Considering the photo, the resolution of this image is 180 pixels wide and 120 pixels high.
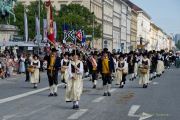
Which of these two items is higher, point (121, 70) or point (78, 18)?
point (78, 18)

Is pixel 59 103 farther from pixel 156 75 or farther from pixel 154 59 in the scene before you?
pixel 156 75

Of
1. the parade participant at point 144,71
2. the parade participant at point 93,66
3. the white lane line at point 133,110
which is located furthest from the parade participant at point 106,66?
the parade participant at point 144,71

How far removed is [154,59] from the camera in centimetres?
3947

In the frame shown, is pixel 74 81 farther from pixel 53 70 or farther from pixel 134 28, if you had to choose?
pixel 134 28

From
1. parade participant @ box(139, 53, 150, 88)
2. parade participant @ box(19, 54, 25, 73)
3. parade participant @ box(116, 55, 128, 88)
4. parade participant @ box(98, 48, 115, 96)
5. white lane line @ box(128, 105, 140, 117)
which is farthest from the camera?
parade participant @ box(19, 54, 25, 73)

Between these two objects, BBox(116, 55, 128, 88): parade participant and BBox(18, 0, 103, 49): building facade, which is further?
BBox(18, 0, 103, 49): building facade

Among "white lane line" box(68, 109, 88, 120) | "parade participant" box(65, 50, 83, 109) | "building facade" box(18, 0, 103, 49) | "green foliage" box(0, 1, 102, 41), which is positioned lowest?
"white lane line" box(68, 109, 88, 120)

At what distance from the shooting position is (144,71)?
29.6 m

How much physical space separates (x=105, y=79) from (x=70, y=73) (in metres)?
5.43

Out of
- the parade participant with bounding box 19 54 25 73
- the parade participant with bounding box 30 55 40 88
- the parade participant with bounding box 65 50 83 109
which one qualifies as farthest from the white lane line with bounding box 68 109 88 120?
the parade participant with bounding box 19 54 25 73

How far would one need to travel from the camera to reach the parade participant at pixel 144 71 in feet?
96.3

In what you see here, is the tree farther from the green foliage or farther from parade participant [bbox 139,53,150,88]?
parade participant [bbox 139,53,150,88]

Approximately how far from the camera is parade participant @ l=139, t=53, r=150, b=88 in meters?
29.4

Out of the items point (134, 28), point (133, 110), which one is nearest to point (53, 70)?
point (133, 110)
